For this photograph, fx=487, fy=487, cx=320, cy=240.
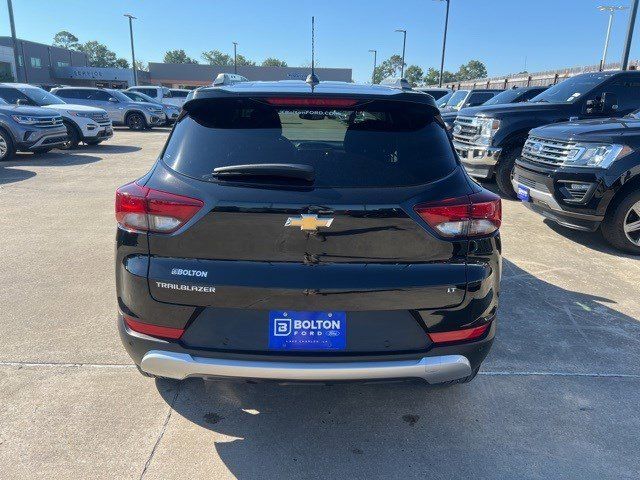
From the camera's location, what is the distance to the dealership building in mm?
62875

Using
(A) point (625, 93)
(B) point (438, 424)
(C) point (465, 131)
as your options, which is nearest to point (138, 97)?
(C) point (465, 131)

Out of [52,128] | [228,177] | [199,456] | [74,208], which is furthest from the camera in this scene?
[52,128]

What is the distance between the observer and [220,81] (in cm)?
309

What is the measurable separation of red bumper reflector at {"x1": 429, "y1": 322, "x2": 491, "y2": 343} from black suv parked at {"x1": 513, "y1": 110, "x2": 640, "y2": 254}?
13.1 ft

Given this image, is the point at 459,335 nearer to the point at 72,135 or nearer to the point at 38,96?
the point at 72,135

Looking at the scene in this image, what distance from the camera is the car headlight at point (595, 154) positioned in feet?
18.0

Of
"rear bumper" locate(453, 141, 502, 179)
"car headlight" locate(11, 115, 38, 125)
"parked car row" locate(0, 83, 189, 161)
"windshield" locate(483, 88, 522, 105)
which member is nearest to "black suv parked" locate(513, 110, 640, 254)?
"rear bumper" locate(453, 141, 502, 179)

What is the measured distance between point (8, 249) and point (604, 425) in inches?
228

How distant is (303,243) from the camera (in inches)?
85.6

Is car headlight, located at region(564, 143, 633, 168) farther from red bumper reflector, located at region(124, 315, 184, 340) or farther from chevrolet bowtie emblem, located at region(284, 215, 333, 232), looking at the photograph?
red bumper reflector, located at region(124, 315, 184, 340)

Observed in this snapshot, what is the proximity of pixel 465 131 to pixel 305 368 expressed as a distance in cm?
810

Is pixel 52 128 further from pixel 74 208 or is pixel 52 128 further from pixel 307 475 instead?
pixel 307 475

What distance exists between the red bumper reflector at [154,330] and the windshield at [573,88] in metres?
8.59

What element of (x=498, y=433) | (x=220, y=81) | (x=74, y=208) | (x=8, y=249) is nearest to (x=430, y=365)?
(x=498, y=433)
